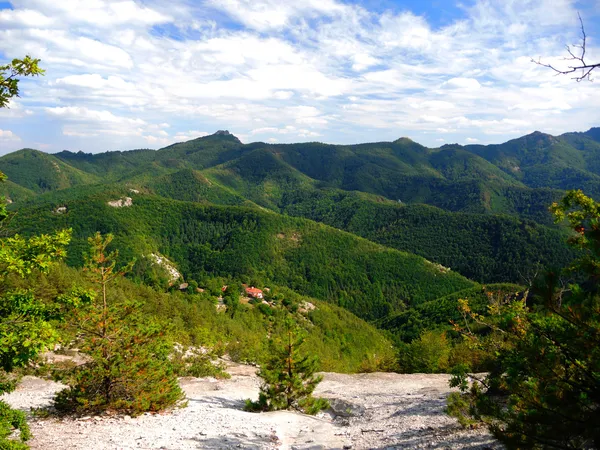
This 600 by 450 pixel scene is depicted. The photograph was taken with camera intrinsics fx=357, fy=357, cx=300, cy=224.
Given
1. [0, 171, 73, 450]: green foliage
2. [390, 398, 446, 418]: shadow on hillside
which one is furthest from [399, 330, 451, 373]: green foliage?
[0, 171, 73, 450]: green foliage

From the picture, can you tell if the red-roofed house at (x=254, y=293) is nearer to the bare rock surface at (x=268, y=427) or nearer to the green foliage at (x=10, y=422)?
the bare rock surface at (x=268, y=427)

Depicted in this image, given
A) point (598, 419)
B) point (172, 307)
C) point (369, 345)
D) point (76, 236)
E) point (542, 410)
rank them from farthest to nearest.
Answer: point (76, 236) → point (369, 345) → point (172, 307) → point (542, 410) → point (598, 419)

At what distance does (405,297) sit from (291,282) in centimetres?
5167

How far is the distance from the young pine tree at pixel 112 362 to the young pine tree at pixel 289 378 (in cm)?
430

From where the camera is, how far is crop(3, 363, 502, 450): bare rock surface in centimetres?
1088

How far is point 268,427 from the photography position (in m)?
13.6

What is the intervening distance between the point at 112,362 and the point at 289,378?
7.48 m

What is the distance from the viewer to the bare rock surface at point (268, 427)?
35.7 ft

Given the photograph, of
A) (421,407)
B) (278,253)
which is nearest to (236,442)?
(421,407)

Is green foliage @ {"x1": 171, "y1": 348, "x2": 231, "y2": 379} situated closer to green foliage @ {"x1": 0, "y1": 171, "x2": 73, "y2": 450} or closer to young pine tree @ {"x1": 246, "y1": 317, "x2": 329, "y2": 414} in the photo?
young pine tree @ {"x1": 246, "y1": 317, "x2": 329, "y2": 414}

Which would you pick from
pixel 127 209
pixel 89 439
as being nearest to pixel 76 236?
pixel 127 209

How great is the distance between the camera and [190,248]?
610 feet

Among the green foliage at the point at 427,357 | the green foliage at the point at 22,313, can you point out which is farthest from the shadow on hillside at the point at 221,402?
the green foliage at the point at 427,357

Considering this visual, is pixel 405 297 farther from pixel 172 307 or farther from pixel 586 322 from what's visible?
pixel 586 322
